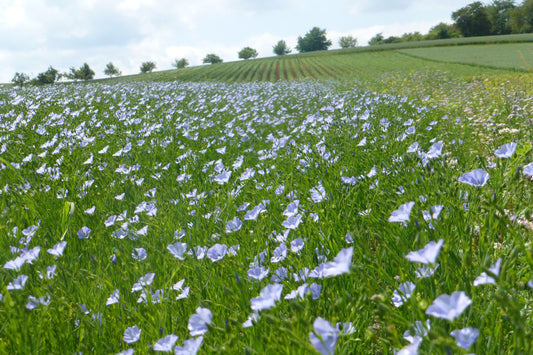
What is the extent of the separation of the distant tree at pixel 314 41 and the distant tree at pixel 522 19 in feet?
140

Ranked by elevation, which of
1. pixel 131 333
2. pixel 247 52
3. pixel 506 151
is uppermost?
pixel 247 52

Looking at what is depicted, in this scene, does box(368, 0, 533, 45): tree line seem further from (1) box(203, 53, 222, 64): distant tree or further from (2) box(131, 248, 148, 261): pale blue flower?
(2) box(131, 248, 148, 261): pale blue flower

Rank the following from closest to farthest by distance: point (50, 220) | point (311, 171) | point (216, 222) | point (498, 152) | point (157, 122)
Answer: point (498, 152) → point (216, 222) → point (50, 220) → point (311, 171) → point (157, 122)

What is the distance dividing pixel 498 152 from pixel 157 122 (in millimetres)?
5015

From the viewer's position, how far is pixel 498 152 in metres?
1.57

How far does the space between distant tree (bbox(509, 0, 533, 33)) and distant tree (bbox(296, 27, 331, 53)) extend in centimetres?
4267

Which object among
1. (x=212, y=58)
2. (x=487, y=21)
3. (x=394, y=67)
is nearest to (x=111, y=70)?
(x=212, y=58)

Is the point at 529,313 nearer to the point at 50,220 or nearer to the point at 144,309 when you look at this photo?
the point at 144,309

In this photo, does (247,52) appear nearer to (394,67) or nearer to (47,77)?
(47,77)

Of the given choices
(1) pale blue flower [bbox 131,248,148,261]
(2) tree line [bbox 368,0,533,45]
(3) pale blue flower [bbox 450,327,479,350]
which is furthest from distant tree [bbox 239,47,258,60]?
(3) pale blue flower [bbox 450,327,479,350]

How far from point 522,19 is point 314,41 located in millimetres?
46760

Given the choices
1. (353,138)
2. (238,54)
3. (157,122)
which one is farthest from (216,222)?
(238,54)

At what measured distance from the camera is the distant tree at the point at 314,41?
A: 100 metres

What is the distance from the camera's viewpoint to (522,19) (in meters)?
74.4
